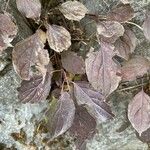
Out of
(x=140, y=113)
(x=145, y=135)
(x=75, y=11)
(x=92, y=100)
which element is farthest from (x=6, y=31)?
(x=145, y=135)

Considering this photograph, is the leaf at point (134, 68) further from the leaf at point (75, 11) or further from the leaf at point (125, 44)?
the leaf at point (75, 11)

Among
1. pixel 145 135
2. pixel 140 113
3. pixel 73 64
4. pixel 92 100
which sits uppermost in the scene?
pixel 73 64

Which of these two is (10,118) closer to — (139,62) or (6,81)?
(6,81)

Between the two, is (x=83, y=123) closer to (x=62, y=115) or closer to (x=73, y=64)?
(x=62, y=115)

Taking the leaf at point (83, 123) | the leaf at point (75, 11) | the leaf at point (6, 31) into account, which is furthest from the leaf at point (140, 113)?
the leaf at point (6, 31)

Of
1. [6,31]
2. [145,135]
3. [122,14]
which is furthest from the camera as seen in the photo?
[145,135]
